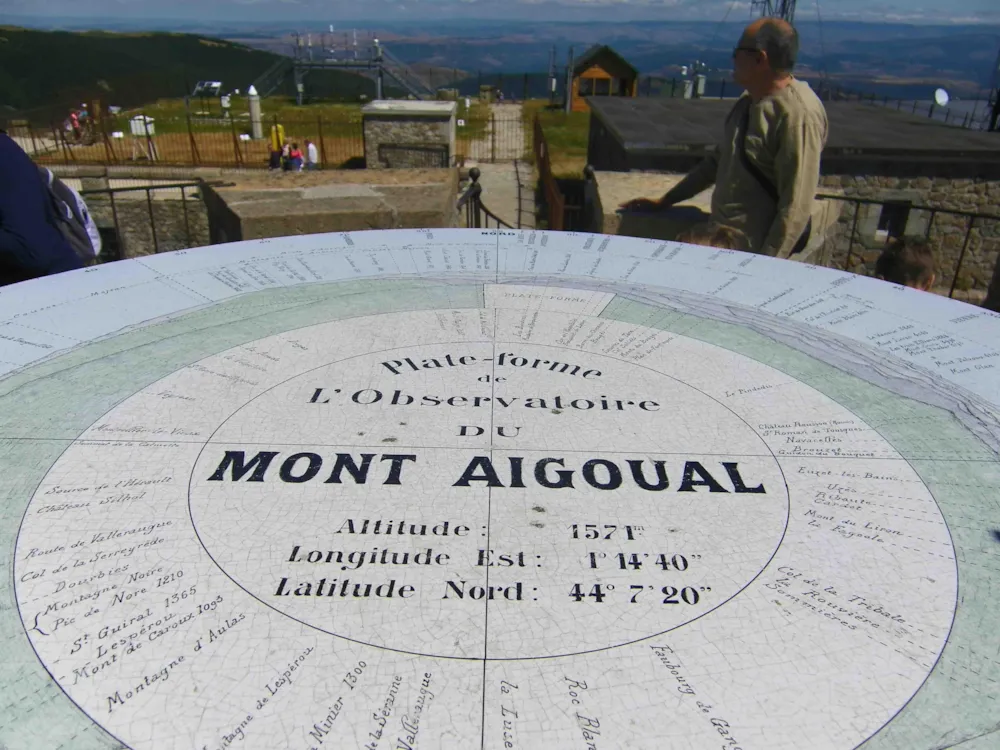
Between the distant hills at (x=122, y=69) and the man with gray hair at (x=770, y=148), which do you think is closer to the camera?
the man with gray hair at (x=770, y=148)

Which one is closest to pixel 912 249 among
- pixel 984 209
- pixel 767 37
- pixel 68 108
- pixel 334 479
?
pixel 767 37

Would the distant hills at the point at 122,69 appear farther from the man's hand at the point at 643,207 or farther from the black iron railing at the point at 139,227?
the man's hand at the point at 643,207

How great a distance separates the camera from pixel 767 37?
10.7 feet

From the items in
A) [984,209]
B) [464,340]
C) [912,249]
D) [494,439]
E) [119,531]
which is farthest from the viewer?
[984,209]

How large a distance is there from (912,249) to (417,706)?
398 centimetres

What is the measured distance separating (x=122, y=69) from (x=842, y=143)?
66.3 meters

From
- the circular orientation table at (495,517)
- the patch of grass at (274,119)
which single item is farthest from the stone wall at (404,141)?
the patch of grass at (274,119)

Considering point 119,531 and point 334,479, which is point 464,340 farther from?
point 119,531

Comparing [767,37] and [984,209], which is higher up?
[767,37]

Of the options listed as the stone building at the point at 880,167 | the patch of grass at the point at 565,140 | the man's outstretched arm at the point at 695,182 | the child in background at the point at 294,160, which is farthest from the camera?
the child in background at the point at 294,160

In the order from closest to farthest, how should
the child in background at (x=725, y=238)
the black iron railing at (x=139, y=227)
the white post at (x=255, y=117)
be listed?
the child in background at (x=725, y=238), the black iron railing at (x=139, y=227), the white post at (x=255, y=117)

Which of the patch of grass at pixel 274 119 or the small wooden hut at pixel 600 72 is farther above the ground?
the small wooden hut at pixel 600 72

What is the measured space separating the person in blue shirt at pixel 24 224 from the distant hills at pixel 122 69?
2185 cm

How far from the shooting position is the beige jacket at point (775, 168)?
3346 millimetres
